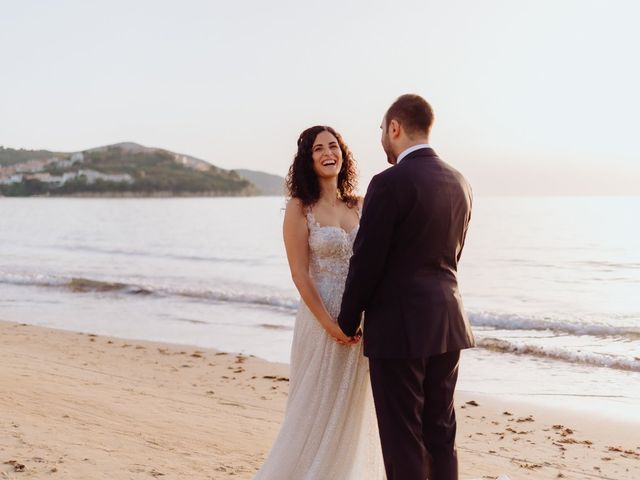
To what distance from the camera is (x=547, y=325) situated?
42.8 feet

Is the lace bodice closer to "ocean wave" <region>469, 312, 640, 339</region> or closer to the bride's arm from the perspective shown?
the bride's arm

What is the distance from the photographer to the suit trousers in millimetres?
3025

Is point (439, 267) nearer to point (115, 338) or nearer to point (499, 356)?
point (499, 356)

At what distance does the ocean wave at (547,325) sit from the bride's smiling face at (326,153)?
32.5 feet

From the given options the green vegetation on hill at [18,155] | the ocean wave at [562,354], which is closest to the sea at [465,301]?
the ocean wave at [562,354]

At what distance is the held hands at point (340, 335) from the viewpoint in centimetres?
349

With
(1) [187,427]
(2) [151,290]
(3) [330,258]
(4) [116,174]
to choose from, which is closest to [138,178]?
(4) [116,174]

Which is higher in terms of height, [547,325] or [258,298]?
[547,325]

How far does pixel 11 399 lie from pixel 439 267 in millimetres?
4443

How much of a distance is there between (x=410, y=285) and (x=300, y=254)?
898mm

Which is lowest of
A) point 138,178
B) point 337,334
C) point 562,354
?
point 562,354

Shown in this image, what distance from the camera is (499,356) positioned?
33.1 feet

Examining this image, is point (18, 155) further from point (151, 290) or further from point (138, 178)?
point (151, 290)

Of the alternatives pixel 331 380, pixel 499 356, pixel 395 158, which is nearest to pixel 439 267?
pixel 395 158
